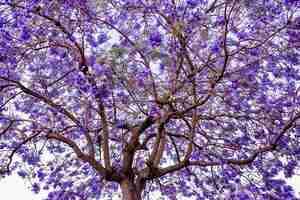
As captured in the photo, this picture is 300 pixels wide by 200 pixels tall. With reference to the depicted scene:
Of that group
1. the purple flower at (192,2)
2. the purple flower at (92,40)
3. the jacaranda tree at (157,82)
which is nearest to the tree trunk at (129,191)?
the jacaranda tree at (157,82)

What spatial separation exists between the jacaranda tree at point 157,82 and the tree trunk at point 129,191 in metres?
0.02

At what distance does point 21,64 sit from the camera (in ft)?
24.2

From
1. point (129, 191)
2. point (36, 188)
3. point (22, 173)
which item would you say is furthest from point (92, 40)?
point (36, 188)

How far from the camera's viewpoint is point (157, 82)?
23.6 ft

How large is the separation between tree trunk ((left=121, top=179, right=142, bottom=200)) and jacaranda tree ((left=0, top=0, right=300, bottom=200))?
0.02 m

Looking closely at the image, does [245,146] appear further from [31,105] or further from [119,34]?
[31,105]

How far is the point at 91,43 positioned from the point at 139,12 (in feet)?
2.54

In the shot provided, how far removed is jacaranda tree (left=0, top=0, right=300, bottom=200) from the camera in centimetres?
654

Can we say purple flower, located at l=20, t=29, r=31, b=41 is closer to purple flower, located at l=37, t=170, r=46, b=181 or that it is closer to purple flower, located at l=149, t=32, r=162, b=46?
purple flower, located at l=149, t=32, r=162, b=46

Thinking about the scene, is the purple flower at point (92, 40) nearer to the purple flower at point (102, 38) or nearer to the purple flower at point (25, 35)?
the purple flower at point (102, 38)

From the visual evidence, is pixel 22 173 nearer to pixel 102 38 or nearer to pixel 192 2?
pixel 102 38

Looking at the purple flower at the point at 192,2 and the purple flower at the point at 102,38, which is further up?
the purple flower at the point at 102,38

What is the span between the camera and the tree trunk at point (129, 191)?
725 centimetres

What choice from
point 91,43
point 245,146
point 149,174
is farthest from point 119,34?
point 245,146
